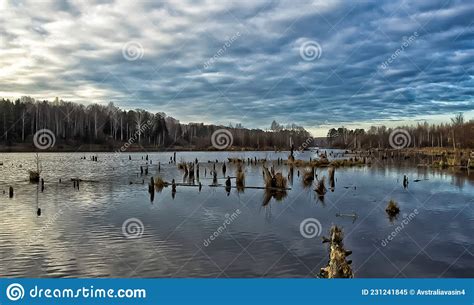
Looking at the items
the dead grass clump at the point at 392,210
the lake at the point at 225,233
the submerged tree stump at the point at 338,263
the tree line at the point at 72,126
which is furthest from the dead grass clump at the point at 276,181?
the tree line at the point at 72,126

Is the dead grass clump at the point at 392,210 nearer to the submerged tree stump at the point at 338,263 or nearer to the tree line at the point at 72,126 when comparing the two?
the submerged tree stump at the point at 338,263

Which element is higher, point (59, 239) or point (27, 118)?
point (27, 118)

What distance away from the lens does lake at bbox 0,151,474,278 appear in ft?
47.6

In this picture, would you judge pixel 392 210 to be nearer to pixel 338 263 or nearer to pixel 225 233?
pixel 225 233

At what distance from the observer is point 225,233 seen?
20.1 metres

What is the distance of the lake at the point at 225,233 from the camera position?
14516 millimetres

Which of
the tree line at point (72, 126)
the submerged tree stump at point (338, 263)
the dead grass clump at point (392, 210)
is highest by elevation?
the tree line at point (72, 126)

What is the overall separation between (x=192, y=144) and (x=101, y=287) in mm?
176392

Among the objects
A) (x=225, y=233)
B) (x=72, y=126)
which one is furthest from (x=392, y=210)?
(x=72, y=126)

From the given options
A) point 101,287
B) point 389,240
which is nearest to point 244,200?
point 389,240

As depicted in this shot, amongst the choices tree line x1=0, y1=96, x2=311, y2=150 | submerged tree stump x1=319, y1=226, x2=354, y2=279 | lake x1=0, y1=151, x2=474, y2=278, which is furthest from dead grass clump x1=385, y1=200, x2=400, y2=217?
tree line x1=0, y1=96, x2=311, y2=150

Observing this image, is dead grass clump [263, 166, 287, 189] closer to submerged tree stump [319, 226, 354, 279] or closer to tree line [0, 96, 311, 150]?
submerged tree stump [319, 226, 354, 279]

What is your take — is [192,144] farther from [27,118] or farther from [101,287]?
[101,287]

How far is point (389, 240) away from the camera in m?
18.6
